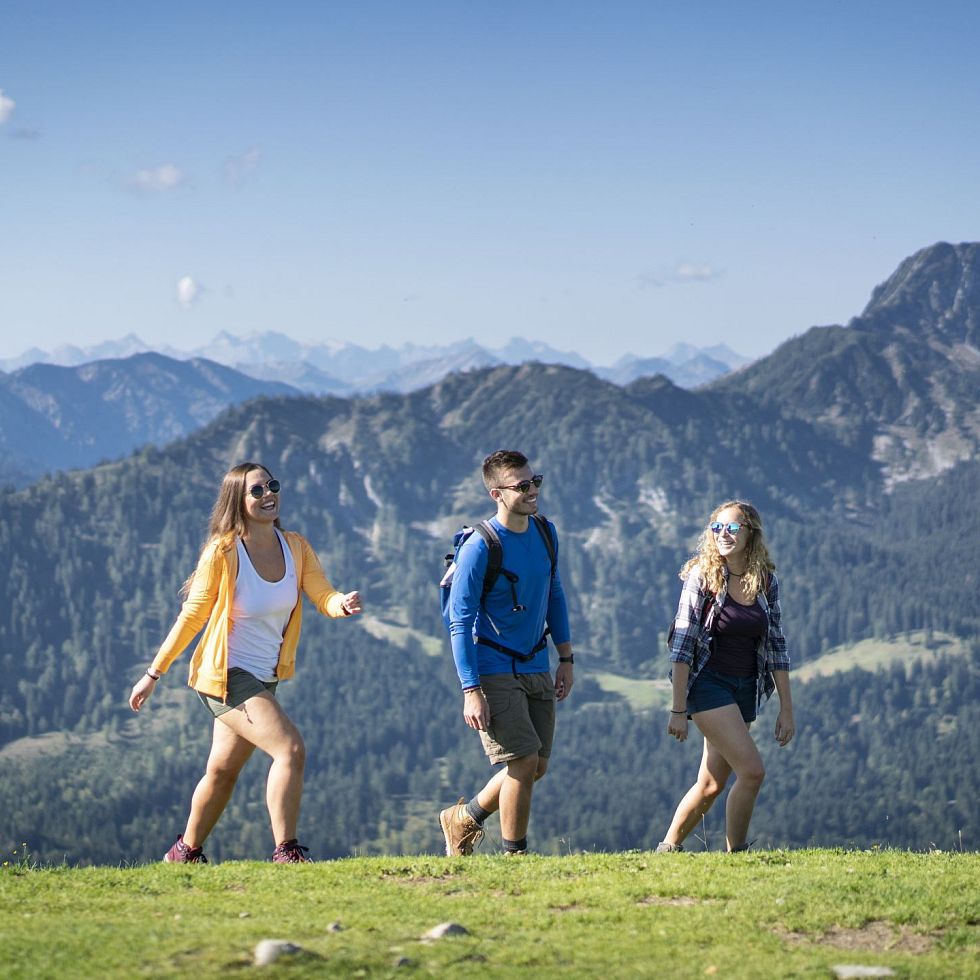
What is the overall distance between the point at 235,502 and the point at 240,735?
2.23 metres

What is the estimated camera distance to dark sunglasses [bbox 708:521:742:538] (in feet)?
45.2

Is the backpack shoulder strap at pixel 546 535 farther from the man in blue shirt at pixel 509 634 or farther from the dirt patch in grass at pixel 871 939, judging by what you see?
the dirt patch in grass at pixel 871 939

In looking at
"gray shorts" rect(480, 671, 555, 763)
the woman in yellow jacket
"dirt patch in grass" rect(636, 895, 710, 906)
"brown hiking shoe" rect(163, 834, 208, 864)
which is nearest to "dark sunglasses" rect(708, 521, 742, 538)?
"gray shorts" rect(480, 671, 555, 763)

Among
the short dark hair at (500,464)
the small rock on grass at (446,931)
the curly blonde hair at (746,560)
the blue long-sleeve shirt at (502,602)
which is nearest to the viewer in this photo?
the small rock on grass at (446,931)

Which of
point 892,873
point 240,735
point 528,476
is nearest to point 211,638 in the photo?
point 240,735

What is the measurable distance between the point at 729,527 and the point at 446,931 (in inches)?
Result: 224

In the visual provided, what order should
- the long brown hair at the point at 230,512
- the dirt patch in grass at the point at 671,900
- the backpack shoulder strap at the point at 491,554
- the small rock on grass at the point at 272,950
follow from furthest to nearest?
the backpack shoulder strap at the point at 491,554 < the long brown hair at the point at 230,512 < the dirt patch in grass at the point at 671,900 < the small rock on grass at the point at 272,950

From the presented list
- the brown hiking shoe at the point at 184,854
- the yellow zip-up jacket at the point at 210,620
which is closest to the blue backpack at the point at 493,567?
the yellow zip-up jacket at the point at 210,620

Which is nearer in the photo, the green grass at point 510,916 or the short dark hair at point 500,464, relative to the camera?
the green grass at point 510,916

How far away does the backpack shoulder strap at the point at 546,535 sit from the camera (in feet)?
44.2

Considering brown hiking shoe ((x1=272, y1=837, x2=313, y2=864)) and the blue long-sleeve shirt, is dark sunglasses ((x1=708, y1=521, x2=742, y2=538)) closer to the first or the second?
the blue long-sleeve shirt

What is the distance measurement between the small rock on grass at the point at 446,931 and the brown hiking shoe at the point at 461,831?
405cm

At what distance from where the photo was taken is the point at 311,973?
8.77 m

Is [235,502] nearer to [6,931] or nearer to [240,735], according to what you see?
[240,735]
